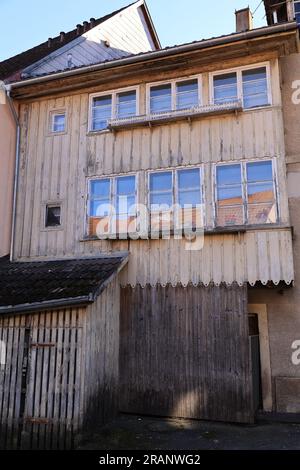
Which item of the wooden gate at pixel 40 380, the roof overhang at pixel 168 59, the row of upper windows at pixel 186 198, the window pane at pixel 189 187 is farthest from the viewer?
the window pane at pixel 189 187

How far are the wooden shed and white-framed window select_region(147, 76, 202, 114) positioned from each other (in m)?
4.52

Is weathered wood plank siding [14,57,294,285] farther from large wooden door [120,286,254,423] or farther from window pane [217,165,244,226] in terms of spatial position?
large wooden door [120,286,254,423]

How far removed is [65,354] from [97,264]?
2306mm

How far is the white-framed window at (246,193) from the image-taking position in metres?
9.19

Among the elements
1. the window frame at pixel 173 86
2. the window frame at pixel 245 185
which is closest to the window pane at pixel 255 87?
the window frame at pixel 173 86

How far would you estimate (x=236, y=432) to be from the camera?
7.98 m

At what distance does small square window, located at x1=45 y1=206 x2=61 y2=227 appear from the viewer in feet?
35.4

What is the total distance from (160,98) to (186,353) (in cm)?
636

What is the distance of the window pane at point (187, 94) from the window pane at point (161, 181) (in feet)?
5.88

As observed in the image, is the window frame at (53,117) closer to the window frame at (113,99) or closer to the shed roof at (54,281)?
the window frame at (113,99)

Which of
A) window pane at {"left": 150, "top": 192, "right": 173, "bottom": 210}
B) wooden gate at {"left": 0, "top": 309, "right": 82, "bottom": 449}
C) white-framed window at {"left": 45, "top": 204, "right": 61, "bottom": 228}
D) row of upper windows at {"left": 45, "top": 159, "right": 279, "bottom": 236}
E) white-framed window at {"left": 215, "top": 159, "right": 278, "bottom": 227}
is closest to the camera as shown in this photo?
wooden gate at {"left": 0, "top": 309, "right": 82, "bottom": 449}

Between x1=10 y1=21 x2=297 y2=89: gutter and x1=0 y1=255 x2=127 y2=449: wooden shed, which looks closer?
x1=0 y1=255 x2=127 y2=449: wooden shed

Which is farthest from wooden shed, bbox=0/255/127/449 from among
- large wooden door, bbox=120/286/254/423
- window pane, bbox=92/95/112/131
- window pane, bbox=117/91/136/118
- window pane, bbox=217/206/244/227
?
window pane, bbox=117/91/136/118
